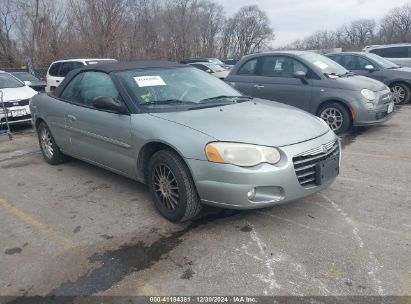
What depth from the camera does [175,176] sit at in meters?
3.38

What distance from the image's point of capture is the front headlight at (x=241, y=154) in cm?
312

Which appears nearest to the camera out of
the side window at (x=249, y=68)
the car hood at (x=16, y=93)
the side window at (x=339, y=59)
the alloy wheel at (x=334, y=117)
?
the alloy wheel at (x=334, y=117)

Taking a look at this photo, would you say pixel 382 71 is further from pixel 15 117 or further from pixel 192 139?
pixel 15 117

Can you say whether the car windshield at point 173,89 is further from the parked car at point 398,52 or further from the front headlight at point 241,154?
the parked car at point 398,52

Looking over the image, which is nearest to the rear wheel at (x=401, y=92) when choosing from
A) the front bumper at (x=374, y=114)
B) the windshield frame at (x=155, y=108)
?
the front bumper at (x=374, y=114)

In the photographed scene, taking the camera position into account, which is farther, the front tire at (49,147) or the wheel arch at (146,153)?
the front tire at (49,147)

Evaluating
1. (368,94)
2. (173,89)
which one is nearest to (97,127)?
(173,89)

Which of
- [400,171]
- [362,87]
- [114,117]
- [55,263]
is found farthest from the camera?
[362,87]

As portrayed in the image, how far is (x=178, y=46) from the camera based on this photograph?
4481 centimetres

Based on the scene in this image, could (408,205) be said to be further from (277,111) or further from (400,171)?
(277,111)

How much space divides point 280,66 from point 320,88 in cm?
104

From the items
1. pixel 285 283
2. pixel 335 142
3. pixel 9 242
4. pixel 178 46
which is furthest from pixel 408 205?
pixel 178 46

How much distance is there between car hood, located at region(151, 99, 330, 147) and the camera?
3.26m

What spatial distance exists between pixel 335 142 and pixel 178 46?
43116 millimetres
